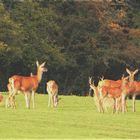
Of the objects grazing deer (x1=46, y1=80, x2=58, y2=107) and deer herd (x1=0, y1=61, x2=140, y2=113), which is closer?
deer herd (x1=0, y1=61, x2=140, y2=113)

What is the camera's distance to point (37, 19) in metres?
50.3

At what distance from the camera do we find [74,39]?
53031mm

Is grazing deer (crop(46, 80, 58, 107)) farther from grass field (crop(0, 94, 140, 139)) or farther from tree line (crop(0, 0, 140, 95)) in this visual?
tree line (crop(0, 0, 140, 95))

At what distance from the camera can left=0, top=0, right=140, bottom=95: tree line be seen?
49938 mm

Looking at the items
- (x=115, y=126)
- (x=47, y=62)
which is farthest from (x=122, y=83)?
(x=47, y=62)

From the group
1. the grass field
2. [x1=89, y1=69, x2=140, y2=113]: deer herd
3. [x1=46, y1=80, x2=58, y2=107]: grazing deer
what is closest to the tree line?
[x1=46, y1=80, x2=58, y2=107]: grazing deer

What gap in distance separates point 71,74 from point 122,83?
25071mm

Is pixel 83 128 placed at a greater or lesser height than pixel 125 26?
lesser

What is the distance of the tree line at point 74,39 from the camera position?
4994 centimetres

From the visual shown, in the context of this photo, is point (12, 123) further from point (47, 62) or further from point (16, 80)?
point (47, 62)

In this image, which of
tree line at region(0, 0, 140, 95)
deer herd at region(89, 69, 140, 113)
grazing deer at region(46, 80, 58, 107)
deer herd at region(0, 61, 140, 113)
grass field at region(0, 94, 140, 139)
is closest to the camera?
grass field at region(0, 94, 140, 139)

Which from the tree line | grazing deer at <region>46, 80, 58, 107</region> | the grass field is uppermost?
the tree line

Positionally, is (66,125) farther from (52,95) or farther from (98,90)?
(52,95)

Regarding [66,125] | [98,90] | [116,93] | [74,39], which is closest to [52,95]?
[98,90]
